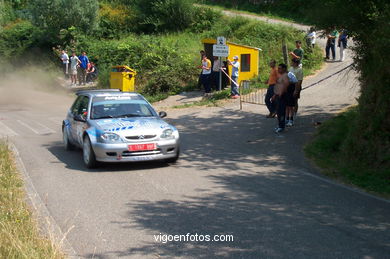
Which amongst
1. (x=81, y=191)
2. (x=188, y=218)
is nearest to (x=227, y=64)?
(x=81, y=191)

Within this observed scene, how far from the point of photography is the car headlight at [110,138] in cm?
998

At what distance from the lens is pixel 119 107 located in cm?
1139

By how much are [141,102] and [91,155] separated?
210 centimetres

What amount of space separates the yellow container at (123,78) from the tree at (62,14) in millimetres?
10806

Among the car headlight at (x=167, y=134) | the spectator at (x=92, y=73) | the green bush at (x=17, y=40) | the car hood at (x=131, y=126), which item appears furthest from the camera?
the green bush at (x=17, y=40)

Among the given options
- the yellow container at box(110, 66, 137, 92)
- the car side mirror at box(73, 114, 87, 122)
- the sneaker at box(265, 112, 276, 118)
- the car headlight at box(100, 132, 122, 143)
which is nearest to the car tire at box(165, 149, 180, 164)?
the car headlight at box(100, 132, 122, 143)

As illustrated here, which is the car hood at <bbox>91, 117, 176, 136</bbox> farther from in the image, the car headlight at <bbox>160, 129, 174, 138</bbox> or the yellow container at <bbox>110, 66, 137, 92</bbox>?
the yellow container at <bbox>110, 66, 137, 92</bbox>

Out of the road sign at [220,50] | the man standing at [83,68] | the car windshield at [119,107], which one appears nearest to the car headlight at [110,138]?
the car windshield at [119,107]

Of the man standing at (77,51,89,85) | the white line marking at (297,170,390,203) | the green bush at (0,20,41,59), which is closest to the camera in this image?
the white line marking at (297,170,390,203)

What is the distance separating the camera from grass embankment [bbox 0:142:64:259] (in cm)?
521

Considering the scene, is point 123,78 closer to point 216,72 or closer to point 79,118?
point 216,72

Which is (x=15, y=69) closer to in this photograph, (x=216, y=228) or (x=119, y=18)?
(x=119, y=18)

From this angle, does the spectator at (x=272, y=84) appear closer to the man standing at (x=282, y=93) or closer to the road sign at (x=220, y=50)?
the man standing at (x=282, y=93)

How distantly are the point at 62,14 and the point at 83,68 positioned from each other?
6.93 metres
